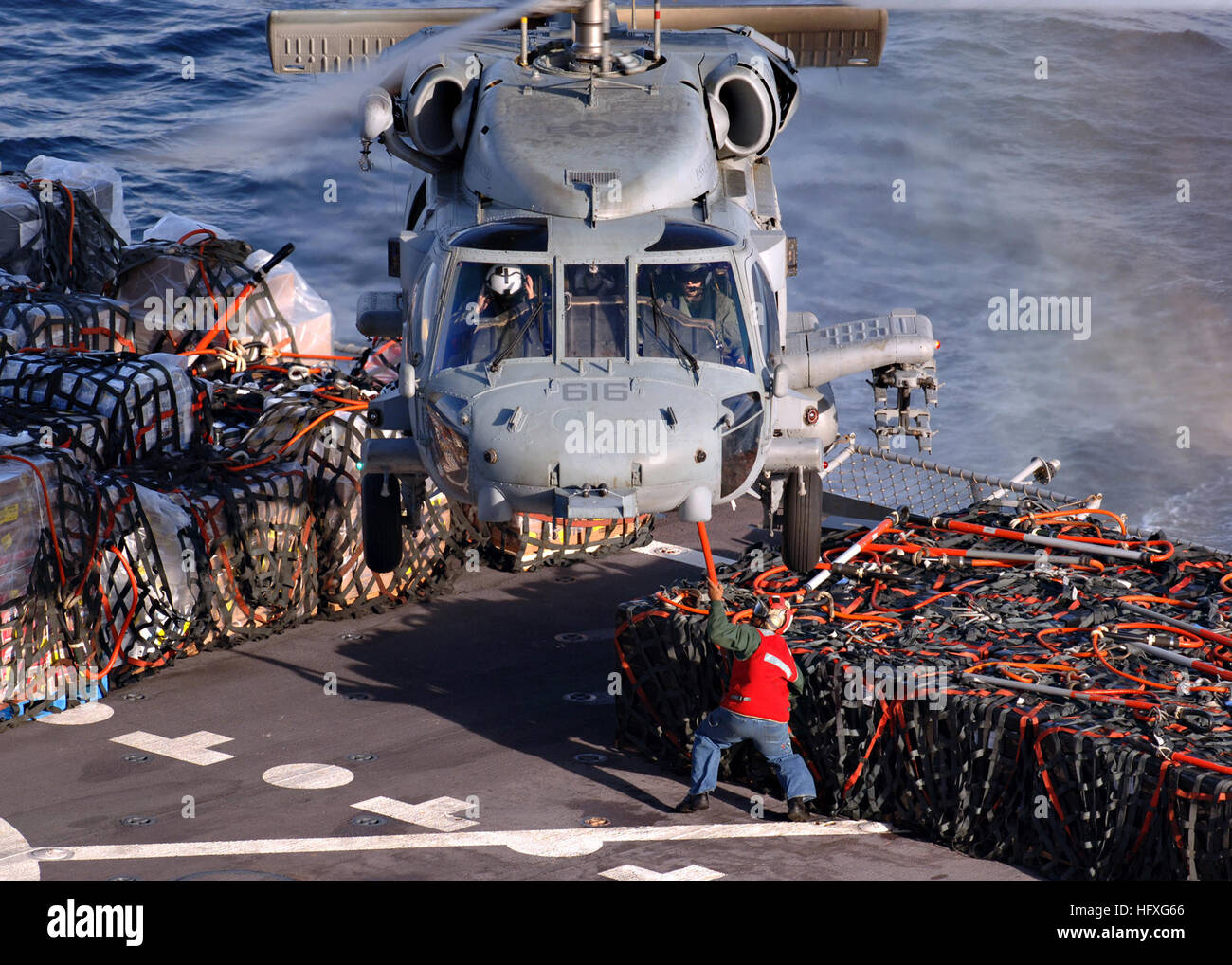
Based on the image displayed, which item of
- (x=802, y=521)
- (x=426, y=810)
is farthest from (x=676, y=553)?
(x=426, y=810)

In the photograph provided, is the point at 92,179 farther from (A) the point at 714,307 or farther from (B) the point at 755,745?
(B) the point at 755,745

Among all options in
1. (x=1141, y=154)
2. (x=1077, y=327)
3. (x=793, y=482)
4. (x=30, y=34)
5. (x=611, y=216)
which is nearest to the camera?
(x=611, y=216)

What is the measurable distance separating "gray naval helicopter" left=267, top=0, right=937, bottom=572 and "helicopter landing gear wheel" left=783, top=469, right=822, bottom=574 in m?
0.02

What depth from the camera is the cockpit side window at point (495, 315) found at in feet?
46.4

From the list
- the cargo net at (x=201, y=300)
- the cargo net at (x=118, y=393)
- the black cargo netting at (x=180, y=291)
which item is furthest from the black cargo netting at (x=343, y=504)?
the black cargo netting at (x=180, y=291)

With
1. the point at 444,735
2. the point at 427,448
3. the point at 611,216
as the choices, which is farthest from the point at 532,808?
the point at 611,216

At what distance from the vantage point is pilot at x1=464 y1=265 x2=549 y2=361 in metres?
14.3

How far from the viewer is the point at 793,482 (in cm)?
1616

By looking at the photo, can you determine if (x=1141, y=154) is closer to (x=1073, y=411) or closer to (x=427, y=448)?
(x=1073, y=411)

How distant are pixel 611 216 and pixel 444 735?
5549 mm

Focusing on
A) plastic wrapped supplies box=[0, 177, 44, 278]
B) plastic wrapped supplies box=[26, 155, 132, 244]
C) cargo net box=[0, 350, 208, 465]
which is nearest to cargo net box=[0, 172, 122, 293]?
plastic wrapped supplies box=[0, 177, 44, 278]

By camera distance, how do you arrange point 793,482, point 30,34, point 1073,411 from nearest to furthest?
point 793,482
point 1073,411
point 30,34

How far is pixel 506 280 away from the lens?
14.3 metres

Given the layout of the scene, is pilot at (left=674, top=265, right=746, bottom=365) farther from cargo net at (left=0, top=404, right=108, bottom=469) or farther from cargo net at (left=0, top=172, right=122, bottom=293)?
cargo net at (left=0, top=172, right=122, bottom=293)
